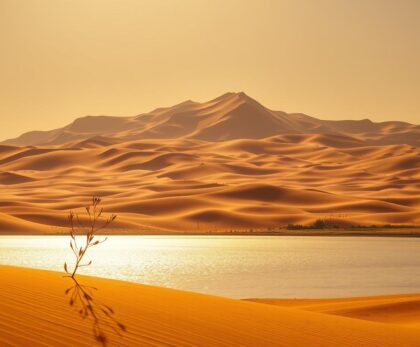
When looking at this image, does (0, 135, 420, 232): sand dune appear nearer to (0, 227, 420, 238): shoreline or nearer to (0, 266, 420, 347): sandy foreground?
(0, 227, 420, 238): shoreline

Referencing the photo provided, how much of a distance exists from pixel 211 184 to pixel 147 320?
98.7 metres

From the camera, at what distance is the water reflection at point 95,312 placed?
7.44 meters

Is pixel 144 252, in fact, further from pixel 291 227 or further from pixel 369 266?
pixel 291 227

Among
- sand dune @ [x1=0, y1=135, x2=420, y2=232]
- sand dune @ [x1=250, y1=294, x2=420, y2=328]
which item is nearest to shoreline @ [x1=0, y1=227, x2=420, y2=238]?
sand dune @ [x1=0, y1=135, x2=420, y2=232]

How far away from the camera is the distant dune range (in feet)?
245

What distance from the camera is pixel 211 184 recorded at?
10725 centimetres

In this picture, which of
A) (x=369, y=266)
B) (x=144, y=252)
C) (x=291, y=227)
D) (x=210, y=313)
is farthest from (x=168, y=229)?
(x=210, y=313)

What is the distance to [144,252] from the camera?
36.4 meters

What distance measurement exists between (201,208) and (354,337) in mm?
72853

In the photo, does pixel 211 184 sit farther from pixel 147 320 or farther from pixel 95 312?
pixel 95 312

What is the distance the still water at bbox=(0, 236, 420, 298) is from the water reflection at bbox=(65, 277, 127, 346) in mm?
10382

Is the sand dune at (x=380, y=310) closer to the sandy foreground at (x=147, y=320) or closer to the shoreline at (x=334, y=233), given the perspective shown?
the sandy foreground at (x=147, y=320)

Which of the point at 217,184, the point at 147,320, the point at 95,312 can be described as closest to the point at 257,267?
the point at 147,320

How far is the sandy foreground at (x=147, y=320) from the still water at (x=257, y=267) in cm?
873
